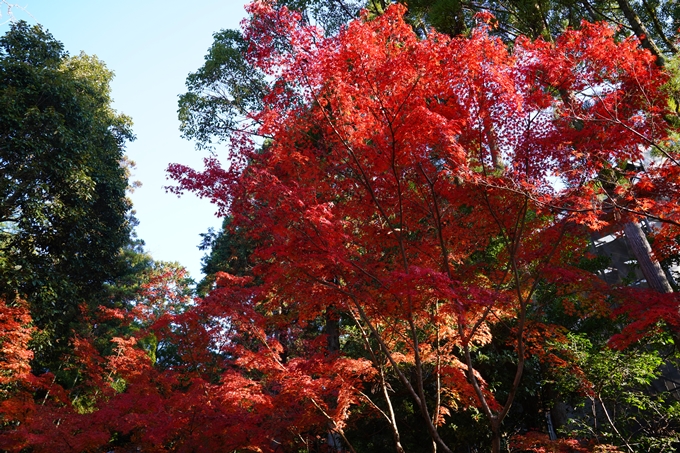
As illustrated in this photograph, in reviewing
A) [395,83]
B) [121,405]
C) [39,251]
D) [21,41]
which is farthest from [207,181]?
[21,41]

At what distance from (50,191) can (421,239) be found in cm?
1095

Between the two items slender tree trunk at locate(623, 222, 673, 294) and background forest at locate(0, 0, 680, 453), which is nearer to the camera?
background forest at locate(0, 0, 680, 453)

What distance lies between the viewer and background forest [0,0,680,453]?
16.7 feet

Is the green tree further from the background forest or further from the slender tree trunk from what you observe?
the slender tree trunk

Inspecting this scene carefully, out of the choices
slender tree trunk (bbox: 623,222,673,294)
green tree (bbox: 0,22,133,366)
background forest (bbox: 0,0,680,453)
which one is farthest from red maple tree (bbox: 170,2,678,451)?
green tree (bbox: 0,22,133,366)

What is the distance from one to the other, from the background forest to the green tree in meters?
0.11

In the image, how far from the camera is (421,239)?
6.52m

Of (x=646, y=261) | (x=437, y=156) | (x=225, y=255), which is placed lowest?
(x=646, y=261)

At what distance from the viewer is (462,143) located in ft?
A: 18.0

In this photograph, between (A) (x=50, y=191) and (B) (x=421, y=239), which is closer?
(B) (x=421, y=239)

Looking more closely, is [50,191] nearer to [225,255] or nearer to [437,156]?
[225,255]

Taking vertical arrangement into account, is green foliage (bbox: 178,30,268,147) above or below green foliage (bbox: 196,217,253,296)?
above

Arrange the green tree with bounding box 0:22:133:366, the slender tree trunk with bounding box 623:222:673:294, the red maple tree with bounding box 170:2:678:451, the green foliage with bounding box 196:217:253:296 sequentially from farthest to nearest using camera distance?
the green foliage with bounding box 196:217:253:296
the green tree with bounding box 0:22:133:366
the slender tree trunk with bounding box 623:222:673:294
the red maple tree with bounding box 170:2:678:451

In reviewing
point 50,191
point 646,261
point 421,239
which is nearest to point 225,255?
point 50,191
